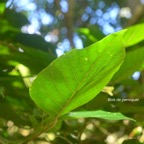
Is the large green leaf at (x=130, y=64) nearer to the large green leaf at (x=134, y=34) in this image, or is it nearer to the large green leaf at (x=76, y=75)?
the large green leaf at (x=134, y=34)

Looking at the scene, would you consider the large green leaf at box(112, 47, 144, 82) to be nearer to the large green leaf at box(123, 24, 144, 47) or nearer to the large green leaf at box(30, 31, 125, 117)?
the large green leaf at box(123, 24, 144, 47)

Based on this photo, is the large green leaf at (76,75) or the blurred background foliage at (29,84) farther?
the blurred background foliage at (29,84)

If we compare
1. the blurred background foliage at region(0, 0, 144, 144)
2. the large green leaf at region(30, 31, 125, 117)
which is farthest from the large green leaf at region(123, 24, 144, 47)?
the large green leaf at region(30, 31, 125, 117)

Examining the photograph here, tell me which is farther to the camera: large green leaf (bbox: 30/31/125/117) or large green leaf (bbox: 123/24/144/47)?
large green leaf (bbox: 123/24/144/47)

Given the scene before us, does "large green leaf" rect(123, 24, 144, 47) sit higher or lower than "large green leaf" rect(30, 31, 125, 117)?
higher

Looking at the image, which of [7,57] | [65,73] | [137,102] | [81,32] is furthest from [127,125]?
[65,73]

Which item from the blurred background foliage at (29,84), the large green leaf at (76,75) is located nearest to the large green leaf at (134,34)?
the blurred background foliage at (29,84)
